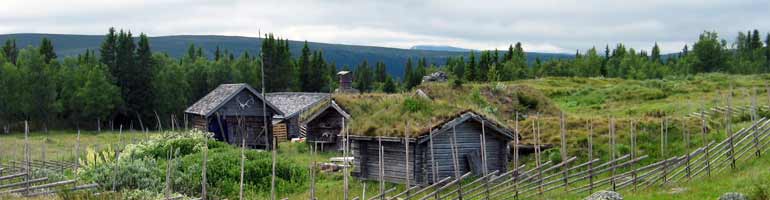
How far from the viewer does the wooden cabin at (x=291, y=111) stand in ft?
156

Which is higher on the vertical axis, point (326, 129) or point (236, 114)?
point (236, 114)

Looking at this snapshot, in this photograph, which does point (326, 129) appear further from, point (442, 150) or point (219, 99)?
point (442, 150)

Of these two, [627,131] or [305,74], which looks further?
[305,74]

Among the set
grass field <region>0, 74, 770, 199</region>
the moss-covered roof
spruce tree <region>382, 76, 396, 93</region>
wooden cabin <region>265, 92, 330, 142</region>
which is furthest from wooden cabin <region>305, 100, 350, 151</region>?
spruce tree <region>382, 76, 396, 93</region>

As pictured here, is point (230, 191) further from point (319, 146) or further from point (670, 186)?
point (319, 146)

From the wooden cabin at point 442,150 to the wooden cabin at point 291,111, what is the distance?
2165cm

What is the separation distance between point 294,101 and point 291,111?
1.61 m

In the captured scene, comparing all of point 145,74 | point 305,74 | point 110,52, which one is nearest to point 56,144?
point 145,74

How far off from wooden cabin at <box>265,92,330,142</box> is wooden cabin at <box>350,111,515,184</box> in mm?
21652

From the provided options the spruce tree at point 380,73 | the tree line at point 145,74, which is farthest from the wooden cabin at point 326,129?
the spruce tree at point 380,73

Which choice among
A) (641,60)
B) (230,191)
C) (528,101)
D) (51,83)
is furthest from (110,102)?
(641,60)

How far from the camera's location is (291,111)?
48000 millimetres

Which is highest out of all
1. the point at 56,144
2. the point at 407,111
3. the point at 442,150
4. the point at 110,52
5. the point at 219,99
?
the point at 110,52

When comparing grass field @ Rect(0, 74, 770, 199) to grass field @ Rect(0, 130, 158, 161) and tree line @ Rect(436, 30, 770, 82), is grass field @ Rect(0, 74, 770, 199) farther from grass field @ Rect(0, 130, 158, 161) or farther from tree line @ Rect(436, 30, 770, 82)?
tree line @ Rect(436, 30, 770, 82)
